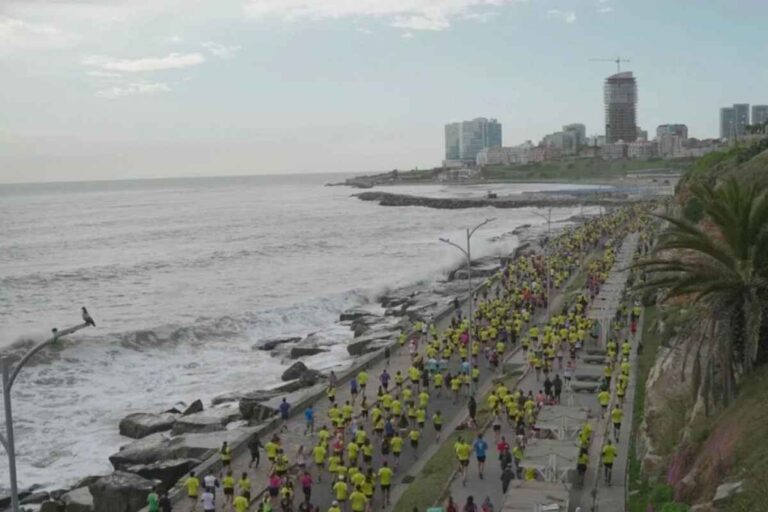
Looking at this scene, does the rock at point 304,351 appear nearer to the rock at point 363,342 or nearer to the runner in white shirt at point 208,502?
the rock at point 363,342

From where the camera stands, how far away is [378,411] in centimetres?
2136

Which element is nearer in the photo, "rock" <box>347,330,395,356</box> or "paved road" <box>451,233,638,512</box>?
"paved road" <box>451,233,638,512</box>

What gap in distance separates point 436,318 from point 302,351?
740 centimetres

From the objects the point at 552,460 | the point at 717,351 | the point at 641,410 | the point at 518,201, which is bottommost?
the point at 641,410

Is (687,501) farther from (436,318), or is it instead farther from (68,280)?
(68,280)

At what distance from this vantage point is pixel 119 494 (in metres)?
18.4

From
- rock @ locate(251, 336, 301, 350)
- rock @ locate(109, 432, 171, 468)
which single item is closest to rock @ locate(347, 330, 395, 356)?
rock @ locate(251, 336, 301, 350)

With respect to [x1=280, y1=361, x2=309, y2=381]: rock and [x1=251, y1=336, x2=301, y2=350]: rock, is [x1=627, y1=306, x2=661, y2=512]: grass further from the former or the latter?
[x1=251, y1=336, x2=301, y2=350]: rock

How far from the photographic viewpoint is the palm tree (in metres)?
14.3

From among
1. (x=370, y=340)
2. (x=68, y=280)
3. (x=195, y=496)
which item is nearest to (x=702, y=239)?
(x=195, y=496)

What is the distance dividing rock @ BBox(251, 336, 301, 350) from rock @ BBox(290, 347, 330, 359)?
10.00 feet

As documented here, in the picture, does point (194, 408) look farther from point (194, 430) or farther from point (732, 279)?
point (732, 279)

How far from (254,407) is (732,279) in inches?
630

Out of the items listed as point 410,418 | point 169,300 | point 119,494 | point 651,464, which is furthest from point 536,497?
point 169,300
